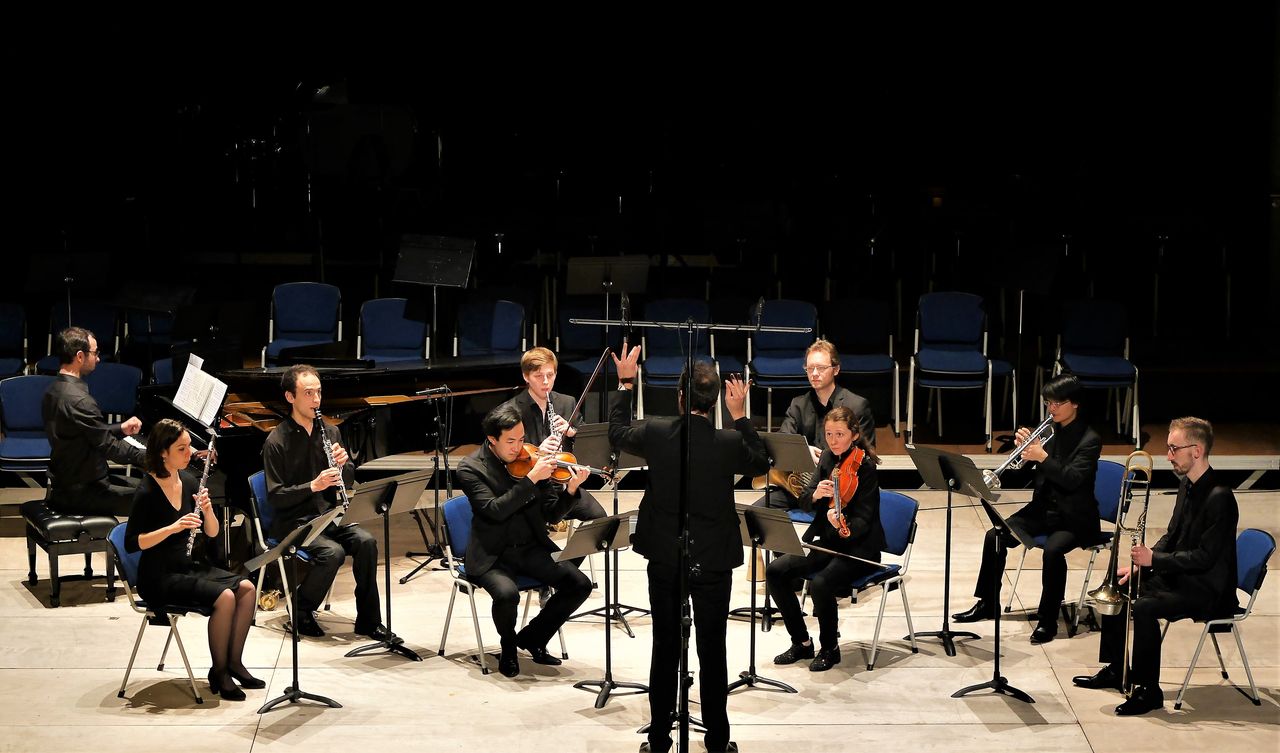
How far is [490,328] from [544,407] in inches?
105

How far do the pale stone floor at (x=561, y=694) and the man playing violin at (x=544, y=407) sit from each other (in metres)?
0.50

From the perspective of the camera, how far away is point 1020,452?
21.2 feet

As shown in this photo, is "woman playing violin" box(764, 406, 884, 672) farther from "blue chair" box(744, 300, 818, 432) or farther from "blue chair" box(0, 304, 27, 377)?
"blue chair" box(0, 304, 27, 377)

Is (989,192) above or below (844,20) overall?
below

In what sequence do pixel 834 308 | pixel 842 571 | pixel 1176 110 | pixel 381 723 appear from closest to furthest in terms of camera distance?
pixel 381 723, pixel 842 571, pixel 834 308, pixel 1176 110

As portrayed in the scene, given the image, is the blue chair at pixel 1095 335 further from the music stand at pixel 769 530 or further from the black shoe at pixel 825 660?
the music stand at pixel 769 530

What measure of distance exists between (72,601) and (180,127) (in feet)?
20.3

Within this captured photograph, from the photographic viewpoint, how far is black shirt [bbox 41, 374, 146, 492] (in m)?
7.38

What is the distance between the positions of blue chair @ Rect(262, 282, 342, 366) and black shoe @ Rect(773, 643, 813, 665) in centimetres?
505

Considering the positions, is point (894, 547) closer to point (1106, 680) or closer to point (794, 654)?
point (794, 654)

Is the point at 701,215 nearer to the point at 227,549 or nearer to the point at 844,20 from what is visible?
the point at 844,20

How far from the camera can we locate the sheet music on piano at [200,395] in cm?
671

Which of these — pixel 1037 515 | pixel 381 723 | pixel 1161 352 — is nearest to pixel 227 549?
pixel 381 723

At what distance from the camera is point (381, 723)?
5703 millimetres
